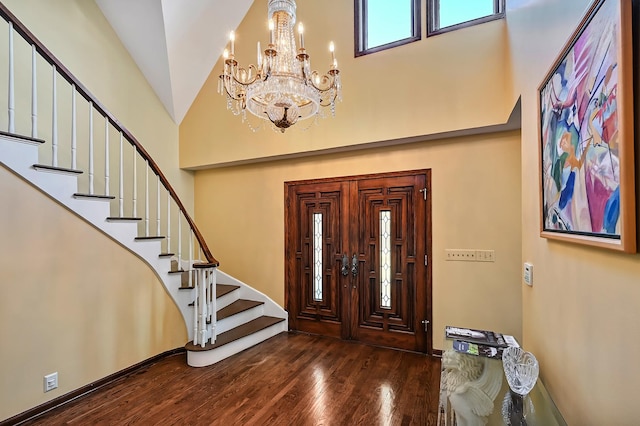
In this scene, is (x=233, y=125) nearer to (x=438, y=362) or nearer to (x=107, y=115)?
(x=107, y=115)

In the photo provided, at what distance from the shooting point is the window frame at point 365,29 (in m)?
3.43

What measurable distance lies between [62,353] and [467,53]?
4.58m

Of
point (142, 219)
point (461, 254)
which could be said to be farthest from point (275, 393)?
point (142, 219)

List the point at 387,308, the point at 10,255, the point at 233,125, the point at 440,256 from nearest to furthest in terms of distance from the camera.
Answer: the point at 10,255
the point at 440,256
the point at 387,308
the point at 233,125

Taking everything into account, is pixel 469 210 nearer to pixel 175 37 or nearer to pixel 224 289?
pixel 224 289

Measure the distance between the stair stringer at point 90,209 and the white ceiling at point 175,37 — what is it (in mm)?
2304

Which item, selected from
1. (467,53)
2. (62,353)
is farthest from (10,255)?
(467,53)

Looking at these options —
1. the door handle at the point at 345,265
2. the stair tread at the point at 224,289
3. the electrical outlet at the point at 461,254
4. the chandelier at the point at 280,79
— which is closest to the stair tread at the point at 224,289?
the stair tread at the point at 224,289

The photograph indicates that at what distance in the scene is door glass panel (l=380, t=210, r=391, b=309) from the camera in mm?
3697

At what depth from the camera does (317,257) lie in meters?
4.14

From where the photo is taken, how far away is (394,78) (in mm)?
3473

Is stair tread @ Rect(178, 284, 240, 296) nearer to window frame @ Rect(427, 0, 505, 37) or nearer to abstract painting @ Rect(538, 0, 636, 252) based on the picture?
abstract painting @ Rect(538, 0, 636, 252)

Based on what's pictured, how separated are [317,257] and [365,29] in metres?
2.89

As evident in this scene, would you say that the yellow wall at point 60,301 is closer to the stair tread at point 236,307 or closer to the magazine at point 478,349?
the stair tread at point 236,307
